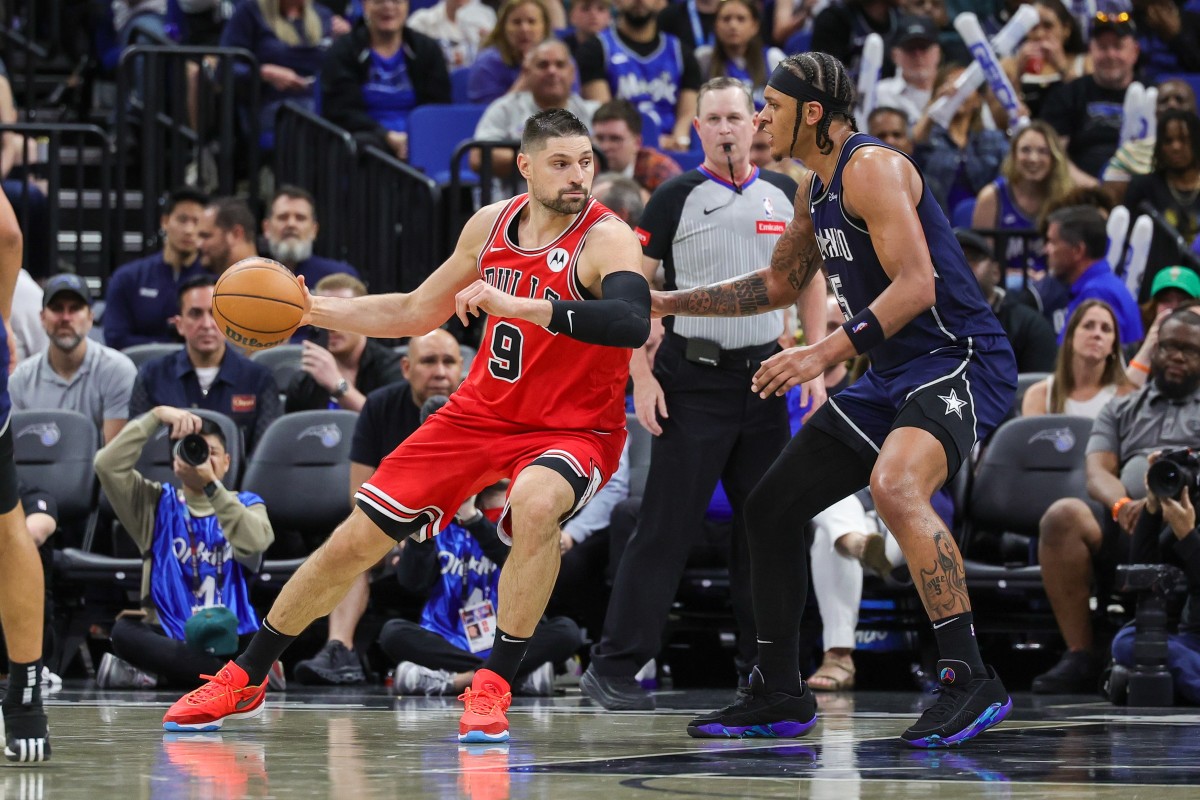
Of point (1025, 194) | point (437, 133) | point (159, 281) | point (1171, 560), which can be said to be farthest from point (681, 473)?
point (437, 133)

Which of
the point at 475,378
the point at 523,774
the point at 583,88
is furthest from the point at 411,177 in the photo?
the point at 523,774

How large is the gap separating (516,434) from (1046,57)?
337 inches

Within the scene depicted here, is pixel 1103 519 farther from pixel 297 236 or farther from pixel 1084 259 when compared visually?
pixel 297 236

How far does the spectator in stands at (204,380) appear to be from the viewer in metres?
9.58

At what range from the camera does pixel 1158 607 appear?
7465mm

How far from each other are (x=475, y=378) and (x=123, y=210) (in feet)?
22.0

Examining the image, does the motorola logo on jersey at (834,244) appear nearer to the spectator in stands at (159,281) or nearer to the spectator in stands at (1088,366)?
Result: the spectator in stands at (1088,366)

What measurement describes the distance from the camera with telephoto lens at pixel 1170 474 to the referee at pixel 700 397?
157 centimetres

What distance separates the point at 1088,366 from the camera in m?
9.20

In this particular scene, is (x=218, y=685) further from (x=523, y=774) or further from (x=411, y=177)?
(x=411, y=177)

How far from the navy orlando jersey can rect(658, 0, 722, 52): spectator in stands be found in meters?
8.02

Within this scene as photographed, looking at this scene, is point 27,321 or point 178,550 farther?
point 27,321

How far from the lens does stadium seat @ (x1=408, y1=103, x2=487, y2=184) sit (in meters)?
12.5

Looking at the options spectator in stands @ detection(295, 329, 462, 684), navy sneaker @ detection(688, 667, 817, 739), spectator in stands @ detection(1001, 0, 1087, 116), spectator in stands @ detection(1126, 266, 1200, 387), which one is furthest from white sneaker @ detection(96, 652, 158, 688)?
spectator in stands @ detection(1001, 0, 1087, 116)
